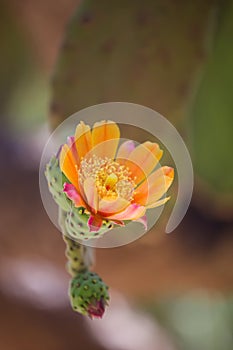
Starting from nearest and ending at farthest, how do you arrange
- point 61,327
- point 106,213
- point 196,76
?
point 106,213
point 196,76
point 61,327

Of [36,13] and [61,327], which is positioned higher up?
[36,13]

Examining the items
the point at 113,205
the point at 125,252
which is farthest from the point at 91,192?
the point at 125,252

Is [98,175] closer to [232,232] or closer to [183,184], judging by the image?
[183,184]

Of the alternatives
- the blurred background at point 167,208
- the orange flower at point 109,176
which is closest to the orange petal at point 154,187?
the orange flower at point 109,176

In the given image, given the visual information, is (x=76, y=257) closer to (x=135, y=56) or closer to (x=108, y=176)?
(x=108, y=176)

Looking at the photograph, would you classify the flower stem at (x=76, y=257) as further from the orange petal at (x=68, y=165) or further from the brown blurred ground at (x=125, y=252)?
the brown blurred ground at (x=125, y=252)

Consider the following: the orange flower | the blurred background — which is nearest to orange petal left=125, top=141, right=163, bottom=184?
the orange flower

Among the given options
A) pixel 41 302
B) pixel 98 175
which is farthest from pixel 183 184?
pixel 41 302
